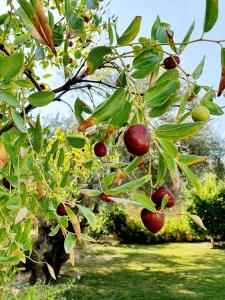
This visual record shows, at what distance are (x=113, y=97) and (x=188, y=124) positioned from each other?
11cm

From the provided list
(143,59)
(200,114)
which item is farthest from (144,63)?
(200,114)

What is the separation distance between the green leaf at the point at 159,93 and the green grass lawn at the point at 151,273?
5734mm

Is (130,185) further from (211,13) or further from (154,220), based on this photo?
(211,13)

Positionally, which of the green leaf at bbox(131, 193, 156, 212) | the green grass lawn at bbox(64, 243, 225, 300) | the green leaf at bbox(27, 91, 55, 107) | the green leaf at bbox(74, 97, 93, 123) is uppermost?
A: the green leaf at bbox(74, 97, 93, 123)

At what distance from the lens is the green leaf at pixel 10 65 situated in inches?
26.7

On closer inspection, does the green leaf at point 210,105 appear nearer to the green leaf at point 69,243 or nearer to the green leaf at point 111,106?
the green leaf at point 111,106

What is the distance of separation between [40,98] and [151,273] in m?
9.18

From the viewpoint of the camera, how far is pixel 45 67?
9.20ft

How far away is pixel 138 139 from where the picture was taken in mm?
617

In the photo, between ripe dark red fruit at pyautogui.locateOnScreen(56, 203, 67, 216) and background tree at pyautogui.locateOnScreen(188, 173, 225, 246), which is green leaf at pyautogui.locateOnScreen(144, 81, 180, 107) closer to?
ripe dark red fruit at pyautogui.locateOnScreen(56, 203, 67, 216)

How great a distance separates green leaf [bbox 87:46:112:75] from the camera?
0.70 meters

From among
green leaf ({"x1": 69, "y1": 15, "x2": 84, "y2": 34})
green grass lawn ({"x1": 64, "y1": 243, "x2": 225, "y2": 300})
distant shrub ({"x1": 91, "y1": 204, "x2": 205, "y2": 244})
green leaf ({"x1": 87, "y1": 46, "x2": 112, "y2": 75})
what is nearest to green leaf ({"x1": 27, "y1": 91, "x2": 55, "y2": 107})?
green leaf ({"x1": 87, "y1": 46, "x2": 112, "y2": 75})

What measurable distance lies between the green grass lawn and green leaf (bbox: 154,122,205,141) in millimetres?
5761

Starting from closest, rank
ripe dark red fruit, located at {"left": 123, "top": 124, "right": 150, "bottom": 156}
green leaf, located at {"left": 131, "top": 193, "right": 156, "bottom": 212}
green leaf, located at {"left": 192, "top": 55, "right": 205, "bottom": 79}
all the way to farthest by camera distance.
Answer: ripe dark red fruit, located at {"left": 123, "top": 124, "right": 150, "bottom": 156} < green leaf, located at {"left": 131, "top": 193, "right": 156, "bottom": 212} < green leaf, located at {"left": 192, "top": 55, "right": 205, "bottom": 79}
